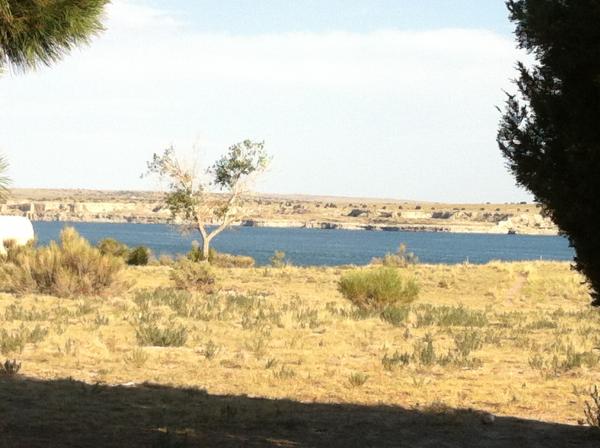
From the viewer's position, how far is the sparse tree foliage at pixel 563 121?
7.25 m

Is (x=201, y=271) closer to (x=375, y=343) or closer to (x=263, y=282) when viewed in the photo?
(x=263, y=282)

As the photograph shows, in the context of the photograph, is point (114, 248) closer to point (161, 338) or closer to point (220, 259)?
point (220, 259)

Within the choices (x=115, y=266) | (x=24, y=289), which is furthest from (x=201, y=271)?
(x=24, y=289)

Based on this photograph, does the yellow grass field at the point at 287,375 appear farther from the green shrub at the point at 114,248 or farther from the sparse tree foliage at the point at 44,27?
the green shrub at the point at 114,248

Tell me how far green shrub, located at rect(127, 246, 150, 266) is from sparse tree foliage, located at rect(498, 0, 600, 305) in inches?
1718

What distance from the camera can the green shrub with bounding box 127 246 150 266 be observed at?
165ft

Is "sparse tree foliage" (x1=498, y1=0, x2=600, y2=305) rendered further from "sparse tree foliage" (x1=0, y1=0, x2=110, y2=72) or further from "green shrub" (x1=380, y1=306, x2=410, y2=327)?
"green shrub" (x1=380, y1=306, x2=410, y2=327)

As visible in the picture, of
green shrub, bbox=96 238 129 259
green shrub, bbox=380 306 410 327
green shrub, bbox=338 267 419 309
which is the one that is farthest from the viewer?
green shrub, bbox=96 238 129 259

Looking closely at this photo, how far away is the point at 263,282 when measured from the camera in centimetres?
3838

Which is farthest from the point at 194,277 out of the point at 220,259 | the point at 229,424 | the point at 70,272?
the point at 220,259

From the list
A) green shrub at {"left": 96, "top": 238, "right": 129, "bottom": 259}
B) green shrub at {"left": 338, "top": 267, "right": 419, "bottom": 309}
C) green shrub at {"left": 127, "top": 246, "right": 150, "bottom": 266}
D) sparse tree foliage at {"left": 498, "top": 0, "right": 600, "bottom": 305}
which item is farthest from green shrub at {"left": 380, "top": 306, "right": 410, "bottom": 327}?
green shrub at {"left": 127, "top": 246, "right": 150, "bottom": 266}

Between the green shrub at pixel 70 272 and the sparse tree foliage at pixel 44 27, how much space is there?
19.0 m

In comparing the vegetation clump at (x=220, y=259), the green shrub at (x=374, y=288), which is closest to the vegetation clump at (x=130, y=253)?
the vegetation clump at (x=220, y=259)

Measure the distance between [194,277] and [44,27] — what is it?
23846 millimetres
